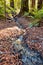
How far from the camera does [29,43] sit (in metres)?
8.56

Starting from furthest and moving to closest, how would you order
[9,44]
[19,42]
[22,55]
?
[19,42] < [9,44] < [22,55]

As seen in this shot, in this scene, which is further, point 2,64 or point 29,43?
point 29,43

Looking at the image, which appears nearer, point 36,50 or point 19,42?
point 36,50

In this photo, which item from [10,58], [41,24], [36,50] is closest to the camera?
[10,58]

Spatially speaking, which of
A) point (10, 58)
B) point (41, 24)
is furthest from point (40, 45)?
point (41, 24)

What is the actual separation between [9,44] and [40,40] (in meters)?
1.68

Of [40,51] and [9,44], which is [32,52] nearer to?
[40,51]

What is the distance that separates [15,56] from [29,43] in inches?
76.6

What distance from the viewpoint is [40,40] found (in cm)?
874

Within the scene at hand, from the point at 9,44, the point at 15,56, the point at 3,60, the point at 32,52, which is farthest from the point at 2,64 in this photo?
the point at 9,44

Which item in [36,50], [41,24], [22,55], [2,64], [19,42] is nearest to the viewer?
[2,64]

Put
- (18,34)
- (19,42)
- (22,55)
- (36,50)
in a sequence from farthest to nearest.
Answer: (18,34), (19,42), (36,50), (22,55)

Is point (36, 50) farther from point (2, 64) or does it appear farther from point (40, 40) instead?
point (2, 64)

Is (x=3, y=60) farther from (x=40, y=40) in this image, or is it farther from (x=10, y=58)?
(x=40, y=40)
